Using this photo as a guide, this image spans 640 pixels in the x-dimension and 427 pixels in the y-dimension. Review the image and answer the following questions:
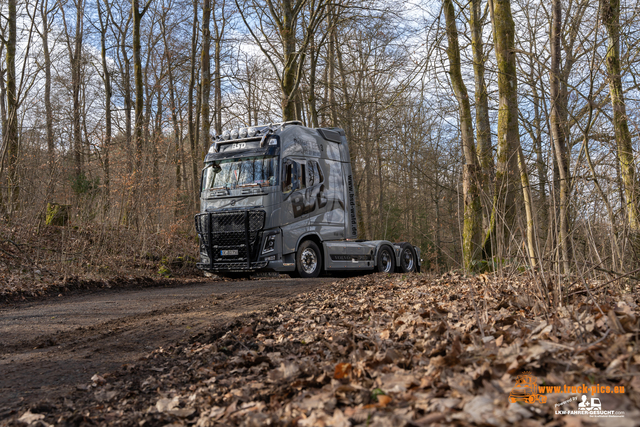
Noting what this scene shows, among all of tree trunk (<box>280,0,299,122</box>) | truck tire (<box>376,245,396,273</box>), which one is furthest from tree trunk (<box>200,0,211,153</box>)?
truck tire (<box>376,245,396,273</box>)

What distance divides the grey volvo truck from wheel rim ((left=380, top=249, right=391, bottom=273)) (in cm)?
116

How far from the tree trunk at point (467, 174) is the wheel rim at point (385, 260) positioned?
Answer: 3.77 m

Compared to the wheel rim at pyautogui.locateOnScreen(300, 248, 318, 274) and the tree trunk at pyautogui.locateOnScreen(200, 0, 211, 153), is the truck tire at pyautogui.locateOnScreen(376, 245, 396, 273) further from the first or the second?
Result: the tree trunk at pyautogui.locateOnScreen(200, 0, 211, 153)

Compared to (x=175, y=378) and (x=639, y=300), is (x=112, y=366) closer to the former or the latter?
(x=175, y=378)

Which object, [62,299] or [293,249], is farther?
[293,249]

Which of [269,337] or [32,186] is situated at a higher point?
[32,186]

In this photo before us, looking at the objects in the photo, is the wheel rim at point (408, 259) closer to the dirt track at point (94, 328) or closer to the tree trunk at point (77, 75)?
the dirt track at point (94, 328)

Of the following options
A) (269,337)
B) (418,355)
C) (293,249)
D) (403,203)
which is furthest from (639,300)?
(403,203)

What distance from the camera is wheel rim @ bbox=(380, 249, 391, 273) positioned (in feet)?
46.0

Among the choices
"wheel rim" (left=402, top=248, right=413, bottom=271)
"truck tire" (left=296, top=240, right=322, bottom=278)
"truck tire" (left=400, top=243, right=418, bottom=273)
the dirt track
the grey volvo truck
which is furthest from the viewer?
"wheel rim" (left=402, top=248, right=413, bottom=271)

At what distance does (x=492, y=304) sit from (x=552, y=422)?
2817mm

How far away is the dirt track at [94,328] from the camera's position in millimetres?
3889

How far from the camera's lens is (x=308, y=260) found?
1212 centimetres

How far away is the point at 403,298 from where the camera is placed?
623cm
